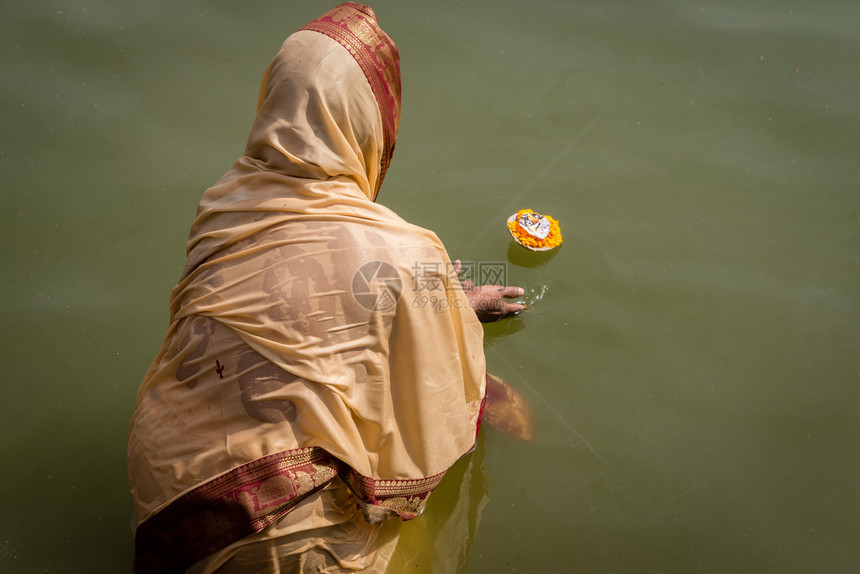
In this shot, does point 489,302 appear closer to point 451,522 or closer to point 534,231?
point 534,231

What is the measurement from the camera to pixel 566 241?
2.62 m

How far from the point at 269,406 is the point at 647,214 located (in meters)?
1.93

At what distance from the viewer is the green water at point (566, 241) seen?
2.00 meters

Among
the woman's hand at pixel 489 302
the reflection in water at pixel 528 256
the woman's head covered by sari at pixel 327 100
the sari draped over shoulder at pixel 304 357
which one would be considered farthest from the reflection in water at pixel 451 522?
the woman's head covered by sari at pixel 327 100

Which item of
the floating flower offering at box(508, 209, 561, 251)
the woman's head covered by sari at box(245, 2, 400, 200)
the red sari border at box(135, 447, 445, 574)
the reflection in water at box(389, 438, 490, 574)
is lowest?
the reflection in water at box(389, 438, 490, 574)

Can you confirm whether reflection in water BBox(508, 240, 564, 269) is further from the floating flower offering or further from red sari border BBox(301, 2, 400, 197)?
red sari border BBox(301, 2, 400, 197)

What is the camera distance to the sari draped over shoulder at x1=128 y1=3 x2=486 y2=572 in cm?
128

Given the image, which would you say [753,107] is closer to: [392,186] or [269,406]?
[392,186]

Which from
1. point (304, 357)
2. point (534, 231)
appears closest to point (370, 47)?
point (304, 357)

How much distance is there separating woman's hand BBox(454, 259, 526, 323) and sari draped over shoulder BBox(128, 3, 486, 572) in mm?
650

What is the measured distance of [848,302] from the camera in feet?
8.17

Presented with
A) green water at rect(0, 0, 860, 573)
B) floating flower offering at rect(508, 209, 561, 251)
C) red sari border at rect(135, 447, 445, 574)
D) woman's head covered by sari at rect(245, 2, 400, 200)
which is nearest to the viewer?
red sari border at rect(135, 447, 445, 574)

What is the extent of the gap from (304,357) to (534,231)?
1.46 metres

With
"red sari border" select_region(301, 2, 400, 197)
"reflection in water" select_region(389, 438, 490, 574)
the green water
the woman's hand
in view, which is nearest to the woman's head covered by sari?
"red sari border" select_region(301, 2, 400, 197)
